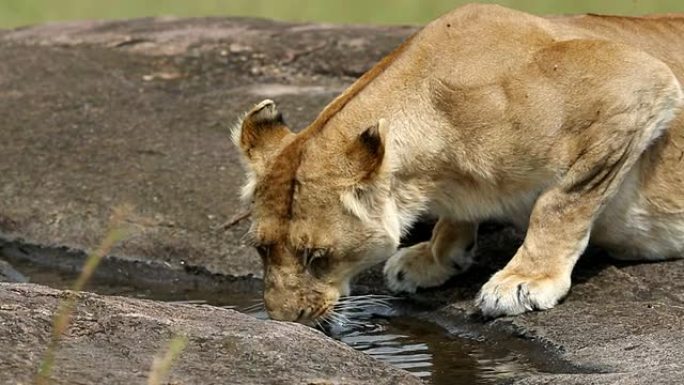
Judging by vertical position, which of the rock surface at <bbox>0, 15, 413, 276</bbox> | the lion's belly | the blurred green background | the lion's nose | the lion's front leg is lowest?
the blurred green background

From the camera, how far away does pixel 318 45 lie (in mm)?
9562

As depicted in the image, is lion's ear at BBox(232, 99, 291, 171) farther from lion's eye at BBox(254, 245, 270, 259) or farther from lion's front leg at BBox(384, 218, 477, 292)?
lion's front leg at BBox(384, 218, 477, 292)

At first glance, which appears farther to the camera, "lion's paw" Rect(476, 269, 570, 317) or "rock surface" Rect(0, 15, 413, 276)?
"rock surface" Rect(0, 15, 413, 276)

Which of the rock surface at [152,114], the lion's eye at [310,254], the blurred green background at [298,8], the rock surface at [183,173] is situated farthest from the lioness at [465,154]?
the blurred green background at [298,8]

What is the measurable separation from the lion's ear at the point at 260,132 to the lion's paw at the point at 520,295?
933 millimetres

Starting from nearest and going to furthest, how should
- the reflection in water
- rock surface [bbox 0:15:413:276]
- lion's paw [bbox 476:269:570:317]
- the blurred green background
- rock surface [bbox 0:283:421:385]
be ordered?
1. rock surface [bbox 0:283:421:385]
2. the reflection in water
3. lion's paw [bbox 476:269:570:317]
4. rock surface [bbox 0:15:413:276]
5. the blurred green background

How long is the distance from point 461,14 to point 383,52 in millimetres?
3353

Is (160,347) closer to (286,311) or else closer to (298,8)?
(286,311)

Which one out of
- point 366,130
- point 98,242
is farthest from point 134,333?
point 98,242

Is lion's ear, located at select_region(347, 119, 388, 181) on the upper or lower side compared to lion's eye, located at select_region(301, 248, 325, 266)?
upper

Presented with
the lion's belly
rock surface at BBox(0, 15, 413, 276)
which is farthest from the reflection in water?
the lion's belly

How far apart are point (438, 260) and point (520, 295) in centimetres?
72

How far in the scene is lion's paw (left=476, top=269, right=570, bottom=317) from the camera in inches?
223

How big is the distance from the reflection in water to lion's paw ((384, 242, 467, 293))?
10 centimetres
